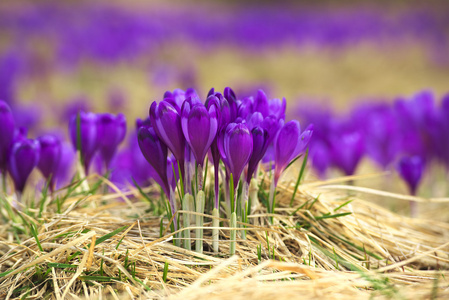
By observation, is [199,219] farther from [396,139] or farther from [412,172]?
[396,139]

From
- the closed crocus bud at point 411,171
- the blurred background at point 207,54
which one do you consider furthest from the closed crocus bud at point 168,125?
the blurred background at point 207,54

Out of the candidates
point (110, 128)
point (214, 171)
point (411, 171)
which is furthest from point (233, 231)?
point (411, 171)

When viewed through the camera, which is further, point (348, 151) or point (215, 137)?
point (348, 151)

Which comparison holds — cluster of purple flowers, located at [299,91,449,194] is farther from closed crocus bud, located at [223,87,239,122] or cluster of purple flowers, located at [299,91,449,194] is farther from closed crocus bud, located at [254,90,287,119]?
closed crocus bud, located at [223,87,239,122]

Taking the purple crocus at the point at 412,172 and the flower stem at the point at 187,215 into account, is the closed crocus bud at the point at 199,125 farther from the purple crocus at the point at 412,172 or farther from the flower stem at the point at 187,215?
the purple crocus at the point at 412,172

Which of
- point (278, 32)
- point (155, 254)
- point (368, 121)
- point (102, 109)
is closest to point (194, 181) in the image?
point (155, 254)

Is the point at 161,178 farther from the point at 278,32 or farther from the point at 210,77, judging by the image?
the point at 278,32
